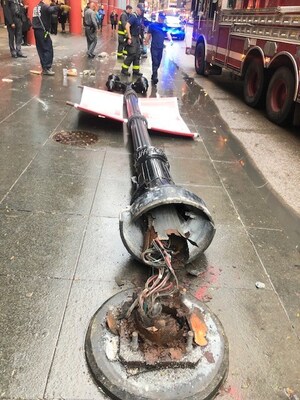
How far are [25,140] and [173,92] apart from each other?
19.0ft

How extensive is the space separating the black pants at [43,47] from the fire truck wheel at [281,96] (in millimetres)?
6300

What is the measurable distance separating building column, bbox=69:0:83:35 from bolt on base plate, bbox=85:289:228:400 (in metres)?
30.1

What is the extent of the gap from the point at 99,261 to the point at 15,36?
12345mm

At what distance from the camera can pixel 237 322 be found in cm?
257

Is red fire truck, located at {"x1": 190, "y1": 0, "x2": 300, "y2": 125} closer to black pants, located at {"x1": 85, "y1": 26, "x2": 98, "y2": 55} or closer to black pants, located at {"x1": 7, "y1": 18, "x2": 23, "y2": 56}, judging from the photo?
black pants, located at {"x1": 85, "y1": 26, "x2": 98, "y2": 55}

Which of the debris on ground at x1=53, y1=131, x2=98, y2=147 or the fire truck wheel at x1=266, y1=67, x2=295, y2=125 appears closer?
the debris on ground at x1=53, y1=131, x2=98, y2=147

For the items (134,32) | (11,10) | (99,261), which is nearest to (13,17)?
(11,10)

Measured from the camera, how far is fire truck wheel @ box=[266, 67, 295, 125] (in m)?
7.29

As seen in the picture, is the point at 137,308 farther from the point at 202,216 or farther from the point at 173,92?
the point at 173,92

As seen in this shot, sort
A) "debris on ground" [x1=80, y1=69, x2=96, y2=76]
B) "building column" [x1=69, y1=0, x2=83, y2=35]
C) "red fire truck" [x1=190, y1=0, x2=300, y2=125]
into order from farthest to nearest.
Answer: "building column" [x1=69, y1=0, x2=83, y2=35]
"debris on ground" [x1=80, y1=69, x2=96, y2=76]
"red fire truck" [x1=190, y1=0, x2=300, y2=125]

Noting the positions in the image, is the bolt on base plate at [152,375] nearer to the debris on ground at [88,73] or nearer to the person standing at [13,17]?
the debris on ground at [88,73]

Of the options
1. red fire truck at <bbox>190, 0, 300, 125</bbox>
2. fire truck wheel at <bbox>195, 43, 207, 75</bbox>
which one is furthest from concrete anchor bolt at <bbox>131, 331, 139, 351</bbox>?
fire truck wheel at <bbox>195, 43, 207, 75</bbox>

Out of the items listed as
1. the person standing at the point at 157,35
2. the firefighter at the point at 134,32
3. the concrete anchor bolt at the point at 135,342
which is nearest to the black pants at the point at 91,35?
the firefighter at the point at 134,32

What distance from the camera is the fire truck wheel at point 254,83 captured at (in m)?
8.68
